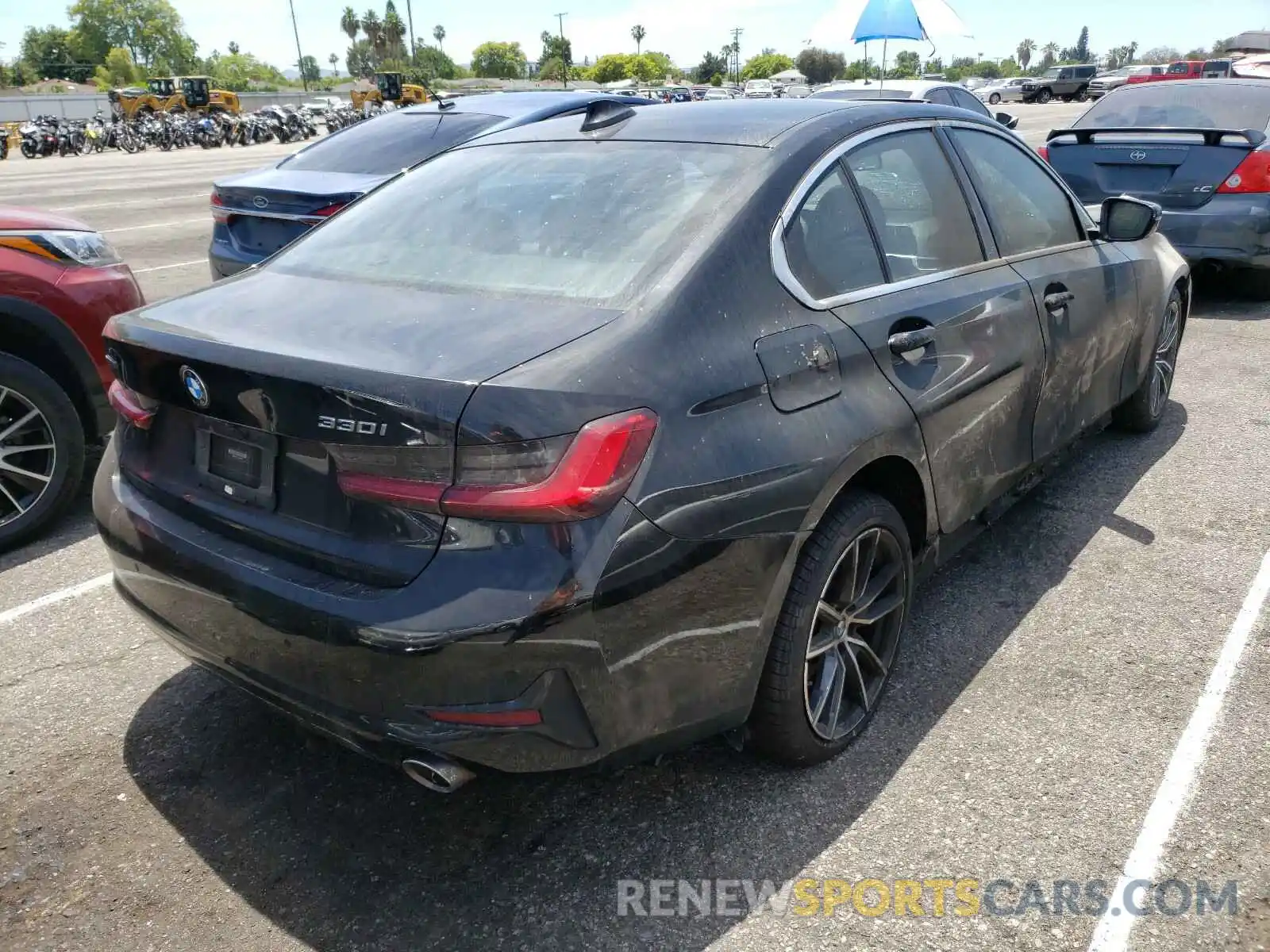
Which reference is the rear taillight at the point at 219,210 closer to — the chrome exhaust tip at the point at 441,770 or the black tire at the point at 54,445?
the black tire at the point at 54,445

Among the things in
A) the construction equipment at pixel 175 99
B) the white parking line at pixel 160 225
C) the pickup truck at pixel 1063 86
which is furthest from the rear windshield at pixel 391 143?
Result: the pickup truck at pixel 1063 86

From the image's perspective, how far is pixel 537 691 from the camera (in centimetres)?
210

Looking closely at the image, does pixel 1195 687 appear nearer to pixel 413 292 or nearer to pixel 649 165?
pixel 649 165

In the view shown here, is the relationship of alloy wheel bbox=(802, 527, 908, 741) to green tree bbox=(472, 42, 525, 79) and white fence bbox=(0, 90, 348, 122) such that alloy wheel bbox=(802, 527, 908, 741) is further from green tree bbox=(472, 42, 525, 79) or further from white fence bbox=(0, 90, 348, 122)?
green tree bbox=(472, 42, 525, 79)

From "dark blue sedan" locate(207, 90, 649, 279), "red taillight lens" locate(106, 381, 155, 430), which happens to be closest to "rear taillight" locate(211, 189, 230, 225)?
"dark blue sedan" locate(207, 90, 649, 279)

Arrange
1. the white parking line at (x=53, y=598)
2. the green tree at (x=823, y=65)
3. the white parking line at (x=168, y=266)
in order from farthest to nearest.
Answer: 1. the green tree at (x=823, y=65)
2. the white parking line at (x=168, y=266)
3. the white parking line at (x=53, y=598)

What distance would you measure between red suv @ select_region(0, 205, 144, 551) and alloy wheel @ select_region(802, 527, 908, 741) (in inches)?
131

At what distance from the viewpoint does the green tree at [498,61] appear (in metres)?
156

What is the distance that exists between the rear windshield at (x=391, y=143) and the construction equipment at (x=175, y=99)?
44.7 meters

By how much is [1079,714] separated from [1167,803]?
41cm

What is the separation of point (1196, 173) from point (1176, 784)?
6384 mm

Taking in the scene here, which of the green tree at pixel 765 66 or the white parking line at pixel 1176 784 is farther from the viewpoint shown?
the green tree at pixel 765 66

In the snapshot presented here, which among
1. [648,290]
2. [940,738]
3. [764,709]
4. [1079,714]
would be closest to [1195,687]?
[1079,714]

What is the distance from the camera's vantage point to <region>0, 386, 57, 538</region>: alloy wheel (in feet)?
14.0
